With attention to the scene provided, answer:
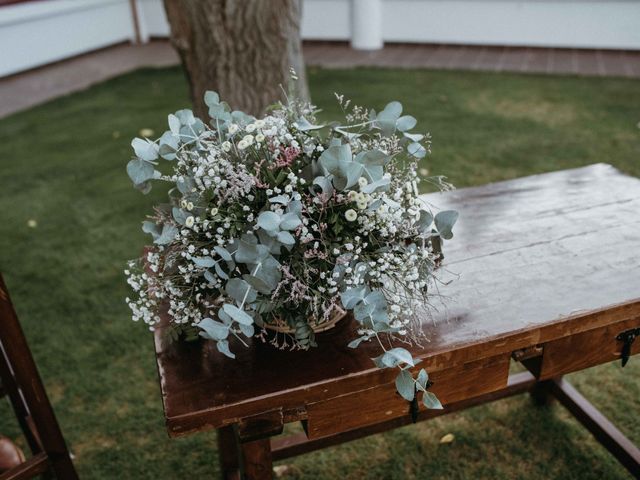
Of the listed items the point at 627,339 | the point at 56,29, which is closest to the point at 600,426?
the point at 627,339

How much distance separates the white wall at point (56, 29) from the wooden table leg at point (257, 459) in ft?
25.4

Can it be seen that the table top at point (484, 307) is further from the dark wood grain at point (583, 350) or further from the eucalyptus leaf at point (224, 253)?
the eucalyptus leaf at point (224, 253)

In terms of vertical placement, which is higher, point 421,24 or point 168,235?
point 168,235

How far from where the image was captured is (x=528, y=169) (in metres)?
4.35

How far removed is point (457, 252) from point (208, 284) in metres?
0.79

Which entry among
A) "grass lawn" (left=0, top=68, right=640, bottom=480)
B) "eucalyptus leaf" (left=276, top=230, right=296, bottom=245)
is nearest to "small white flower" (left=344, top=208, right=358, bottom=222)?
"eucalyptus leaf" (left=276, top=230, right=296, bottom=245)

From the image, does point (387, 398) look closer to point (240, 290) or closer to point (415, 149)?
point (240, 290)

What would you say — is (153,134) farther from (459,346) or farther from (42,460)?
(459,346)

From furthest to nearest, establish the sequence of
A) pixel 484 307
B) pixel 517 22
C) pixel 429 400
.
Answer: pixel 517 22, pixel 484 307, pixel 429 400

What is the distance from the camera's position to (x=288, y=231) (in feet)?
3.95

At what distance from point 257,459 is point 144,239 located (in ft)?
8.22

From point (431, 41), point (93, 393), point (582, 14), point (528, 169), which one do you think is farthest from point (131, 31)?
point (93, 393)

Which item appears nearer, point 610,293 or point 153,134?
point 610,293

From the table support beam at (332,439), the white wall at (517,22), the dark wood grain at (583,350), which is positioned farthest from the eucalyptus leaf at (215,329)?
the white wall at (517,22)
